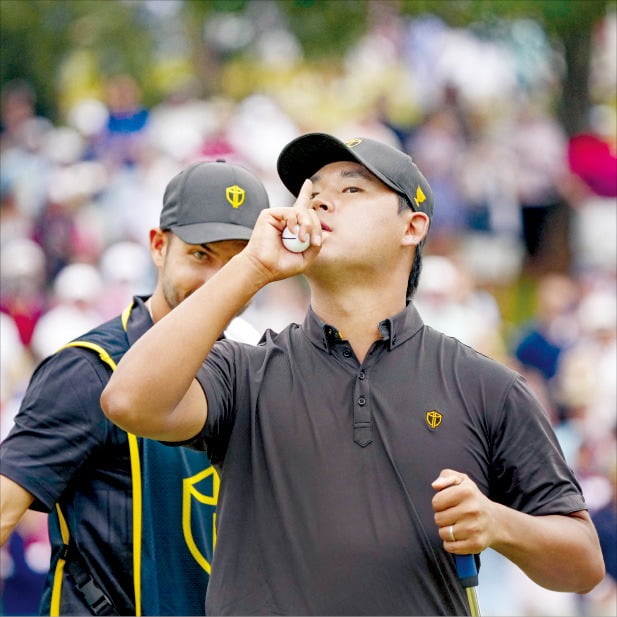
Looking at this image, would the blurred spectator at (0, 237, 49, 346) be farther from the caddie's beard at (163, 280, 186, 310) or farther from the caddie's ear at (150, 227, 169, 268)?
the caddie's beard at (163, 280, 186, 310)

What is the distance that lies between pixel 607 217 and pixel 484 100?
6.58 ft

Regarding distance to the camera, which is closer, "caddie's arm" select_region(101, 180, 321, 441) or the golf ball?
"caddie's arm" select_region(101, 180, 321, 441)

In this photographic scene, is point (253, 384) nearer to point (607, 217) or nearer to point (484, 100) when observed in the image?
point (607, 217)

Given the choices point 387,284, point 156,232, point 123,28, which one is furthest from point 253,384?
point 123,28

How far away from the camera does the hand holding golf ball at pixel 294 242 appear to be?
328 centimetres

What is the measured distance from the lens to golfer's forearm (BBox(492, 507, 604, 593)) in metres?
3.20

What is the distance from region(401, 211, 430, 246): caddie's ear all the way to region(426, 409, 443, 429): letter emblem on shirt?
0.52 metres

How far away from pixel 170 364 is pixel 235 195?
5.24 feet

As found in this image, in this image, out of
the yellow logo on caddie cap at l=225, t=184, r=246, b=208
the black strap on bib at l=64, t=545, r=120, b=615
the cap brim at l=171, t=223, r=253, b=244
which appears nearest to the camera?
the black strap on bib at l=64, t=545, r=120, b=615

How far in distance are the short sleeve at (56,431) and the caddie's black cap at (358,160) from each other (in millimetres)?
918

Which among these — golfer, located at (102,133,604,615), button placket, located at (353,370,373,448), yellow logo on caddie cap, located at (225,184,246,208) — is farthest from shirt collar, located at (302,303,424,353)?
yellow logo on caddie cap, located at (225,184,246,208)

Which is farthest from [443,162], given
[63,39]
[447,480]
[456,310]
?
[447,480]

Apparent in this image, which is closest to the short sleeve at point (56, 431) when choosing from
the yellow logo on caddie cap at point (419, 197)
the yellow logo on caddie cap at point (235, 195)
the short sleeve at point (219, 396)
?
the short sleeve at point (219, 396)

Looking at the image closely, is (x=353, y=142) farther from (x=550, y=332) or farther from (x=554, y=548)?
(x=550, y=332)
